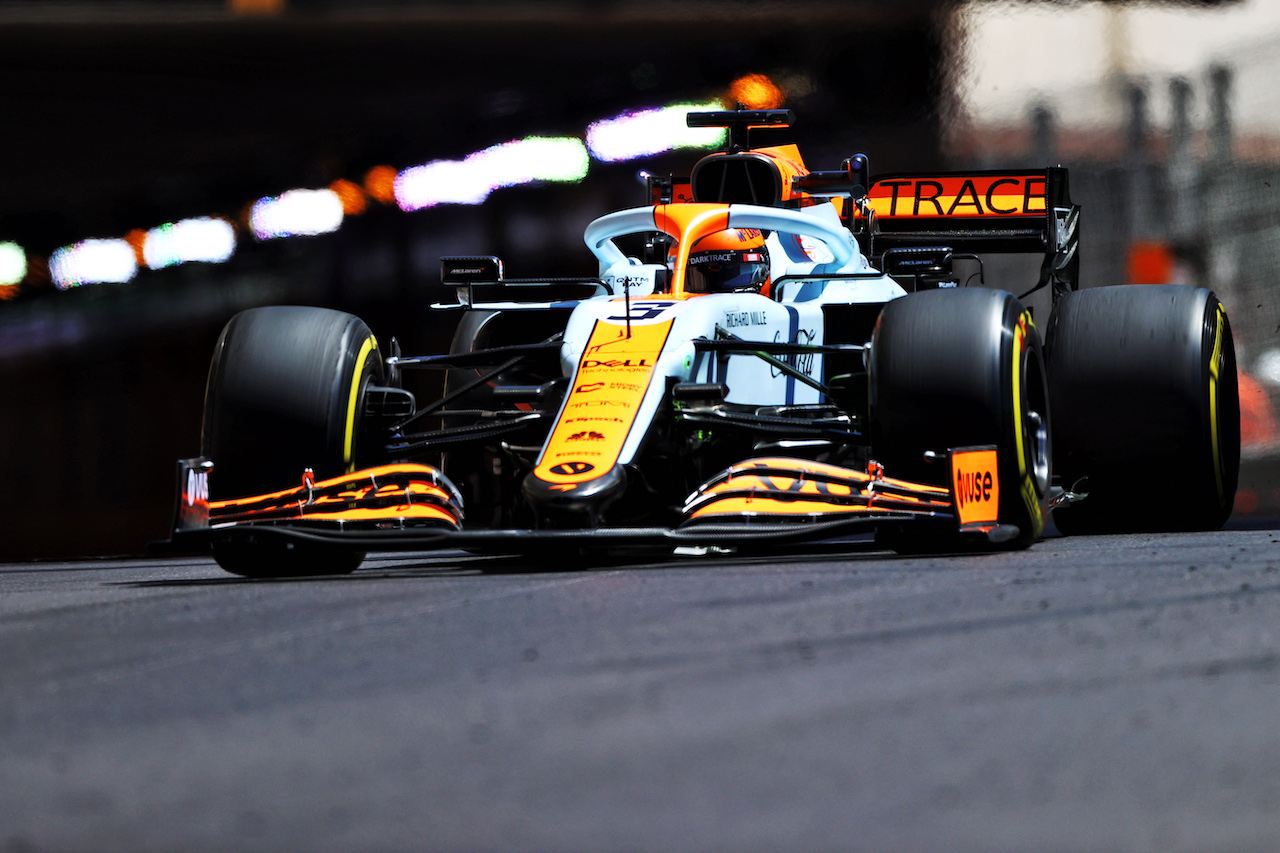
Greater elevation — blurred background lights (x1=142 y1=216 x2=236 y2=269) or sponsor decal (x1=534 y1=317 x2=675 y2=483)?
blurred background lights (x1=142 y1=216 x2=236 y2=269)

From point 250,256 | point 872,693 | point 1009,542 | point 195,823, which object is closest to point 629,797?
point 195,823

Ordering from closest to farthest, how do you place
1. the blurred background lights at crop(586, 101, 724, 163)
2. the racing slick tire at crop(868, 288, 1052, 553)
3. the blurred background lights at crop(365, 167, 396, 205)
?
the racing slick tire at crop(868, 288, 1052, 553) → the blurred background lights at crop(365, 167, 396, 205) → the blurred background lights at crop(586, 101, 724, 163)

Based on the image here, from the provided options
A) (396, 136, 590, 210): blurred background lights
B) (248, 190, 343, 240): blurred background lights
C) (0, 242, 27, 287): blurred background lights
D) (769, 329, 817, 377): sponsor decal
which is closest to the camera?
(769, 329, 817, 377): sponsor decal

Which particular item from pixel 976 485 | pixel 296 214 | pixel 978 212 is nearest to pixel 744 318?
pixel 976 485

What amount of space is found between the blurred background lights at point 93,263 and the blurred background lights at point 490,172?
1853 millimetres

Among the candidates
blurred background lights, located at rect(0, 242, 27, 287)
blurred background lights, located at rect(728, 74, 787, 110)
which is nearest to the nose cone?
blurred background lights, located at rect(0, 242, 27, 287)

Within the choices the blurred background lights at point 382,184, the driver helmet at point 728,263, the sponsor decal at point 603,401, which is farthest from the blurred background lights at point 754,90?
the sponsor decal at point 603,401

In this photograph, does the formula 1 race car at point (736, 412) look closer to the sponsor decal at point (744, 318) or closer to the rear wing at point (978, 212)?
the sponsor decal at point (744, 318)

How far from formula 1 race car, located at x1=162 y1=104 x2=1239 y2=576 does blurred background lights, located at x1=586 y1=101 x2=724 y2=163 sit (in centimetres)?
351

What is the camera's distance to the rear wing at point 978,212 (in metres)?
8.41

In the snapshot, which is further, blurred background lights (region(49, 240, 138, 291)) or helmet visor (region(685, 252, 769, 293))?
blurred background lights (region(49, 240, 138, 291))

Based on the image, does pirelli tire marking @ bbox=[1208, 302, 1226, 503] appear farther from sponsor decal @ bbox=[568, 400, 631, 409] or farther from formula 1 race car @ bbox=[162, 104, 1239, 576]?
sponsor decal @ bbox=[568, 400, 631, 409]

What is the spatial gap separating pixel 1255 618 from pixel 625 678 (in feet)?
4.87

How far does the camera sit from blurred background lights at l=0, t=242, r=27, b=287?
9734mm
